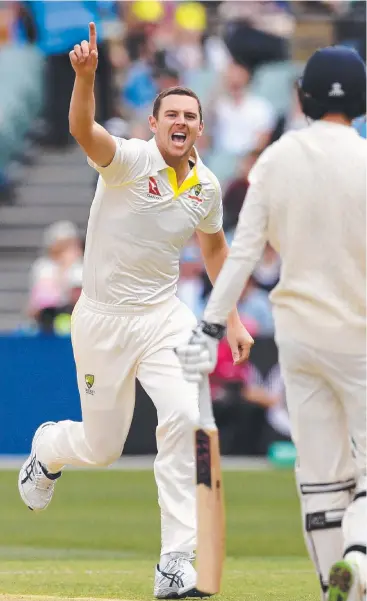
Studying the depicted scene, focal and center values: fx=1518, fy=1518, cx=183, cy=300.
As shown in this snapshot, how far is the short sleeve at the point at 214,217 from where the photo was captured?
7.43 meters

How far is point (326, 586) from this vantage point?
5.69m

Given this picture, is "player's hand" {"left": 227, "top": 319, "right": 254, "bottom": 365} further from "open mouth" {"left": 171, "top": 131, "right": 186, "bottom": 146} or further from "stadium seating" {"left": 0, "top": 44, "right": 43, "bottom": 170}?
"stadium seating" {"left": 0, "top": 44, "right": 43, "bottom": 170}

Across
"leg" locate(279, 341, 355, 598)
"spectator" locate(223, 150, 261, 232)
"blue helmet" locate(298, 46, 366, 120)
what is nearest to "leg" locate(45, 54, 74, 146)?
"spectator" locate(223, 150, 261, 232)

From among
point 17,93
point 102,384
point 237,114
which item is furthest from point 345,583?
point 17,93

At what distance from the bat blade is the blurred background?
863 centimetres

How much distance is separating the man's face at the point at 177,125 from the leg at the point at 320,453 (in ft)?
5.80

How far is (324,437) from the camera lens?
5.70 m

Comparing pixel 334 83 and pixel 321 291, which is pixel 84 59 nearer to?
pixel 334 83

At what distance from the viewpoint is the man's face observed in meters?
7.18

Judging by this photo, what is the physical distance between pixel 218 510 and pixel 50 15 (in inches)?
509

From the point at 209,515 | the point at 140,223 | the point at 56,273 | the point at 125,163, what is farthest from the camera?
the point at 56,273

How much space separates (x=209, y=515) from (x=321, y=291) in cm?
97

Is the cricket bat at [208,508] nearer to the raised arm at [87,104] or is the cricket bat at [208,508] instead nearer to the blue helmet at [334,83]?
the blue helmet at [334,83]

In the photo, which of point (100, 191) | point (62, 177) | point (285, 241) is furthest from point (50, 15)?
point (285, 241)
